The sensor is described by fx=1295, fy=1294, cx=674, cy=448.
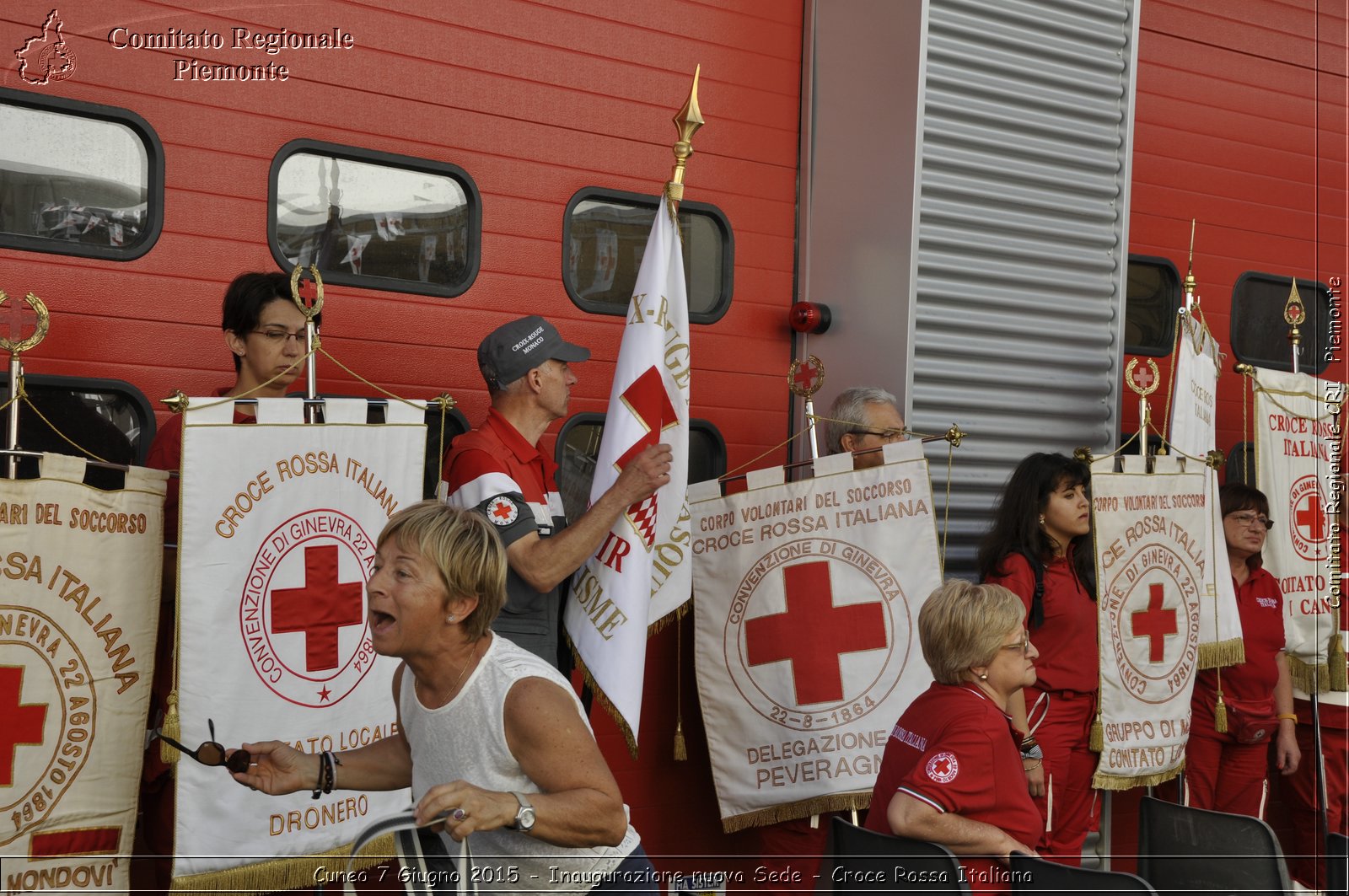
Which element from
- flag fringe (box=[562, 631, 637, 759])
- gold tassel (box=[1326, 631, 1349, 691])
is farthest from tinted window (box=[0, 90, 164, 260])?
gold tassel (box=[1326, 631, 1349, 691])

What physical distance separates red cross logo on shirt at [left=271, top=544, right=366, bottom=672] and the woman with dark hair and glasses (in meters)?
2.12

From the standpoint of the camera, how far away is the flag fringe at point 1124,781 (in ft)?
14.6

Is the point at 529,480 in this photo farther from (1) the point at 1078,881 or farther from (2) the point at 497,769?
(1) the point at 1078,881

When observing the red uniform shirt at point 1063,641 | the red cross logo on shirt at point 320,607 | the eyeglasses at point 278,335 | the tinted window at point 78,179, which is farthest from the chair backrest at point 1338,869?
the tinted window at point 78,179

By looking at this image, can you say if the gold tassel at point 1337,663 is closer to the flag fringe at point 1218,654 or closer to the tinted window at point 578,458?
the flag fringe at point 1218,654

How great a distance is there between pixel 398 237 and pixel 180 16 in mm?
869

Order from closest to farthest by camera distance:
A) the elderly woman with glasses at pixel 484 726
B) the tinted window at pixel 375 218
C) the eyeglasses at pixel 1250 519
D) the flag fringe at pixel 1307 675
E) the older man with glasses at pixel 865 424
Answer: the elderly woman with glasses at pixel 484 726 < the tinted window at pixel 375 218 < the older man with glasses at pixel 865 424 < the eyeglasses at pixel 1250 519 < the flag fringe at pixel 1307 675

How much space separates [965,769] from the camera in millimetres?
2760

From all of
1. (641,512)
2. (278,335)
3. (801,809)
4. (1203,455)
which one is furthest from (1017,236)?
(278,335)

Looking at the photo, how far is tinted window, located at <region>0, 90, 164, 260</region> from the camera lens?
11.2 feet

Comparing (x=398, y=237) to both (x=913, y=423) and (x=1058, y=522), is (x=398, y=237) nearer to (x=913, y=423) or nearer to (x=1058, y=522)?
(x=913, y=423)

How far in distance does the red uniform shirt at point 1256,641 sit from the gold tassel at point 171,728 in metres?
3.77

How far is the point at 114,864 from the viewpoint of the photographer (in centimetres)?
306

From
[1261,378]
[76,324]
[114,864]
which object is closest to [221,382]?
[76,324]
